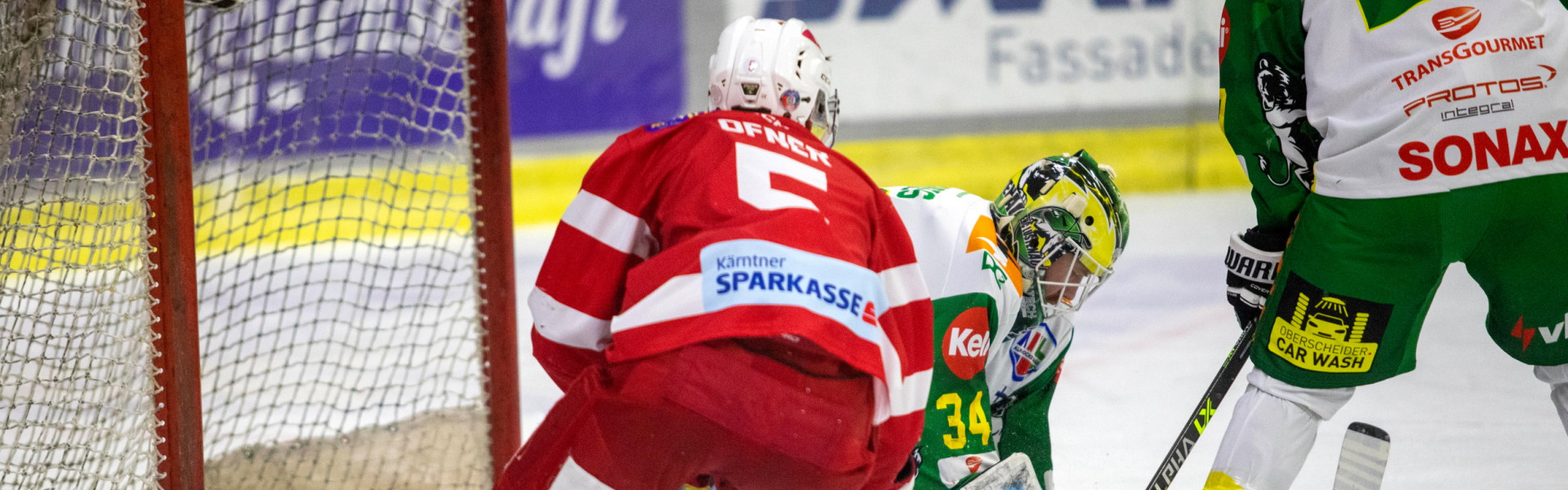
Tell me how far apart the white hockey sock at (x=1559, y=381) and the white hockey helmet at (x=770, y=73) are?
121cm

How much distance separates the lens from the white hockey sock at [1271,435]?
1.92 m

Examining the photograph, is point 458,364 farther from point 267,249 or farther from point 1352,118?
point 1352,118

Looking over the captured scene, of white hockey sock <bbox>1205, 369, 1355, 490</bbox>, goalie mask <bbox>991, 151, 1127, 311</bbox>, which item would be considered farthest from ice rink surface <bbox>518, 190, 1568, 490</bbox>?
goalie mask <bbox>991, 151, 1127, 311</bbox>

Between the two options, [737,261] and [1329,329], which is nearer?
[737,261]

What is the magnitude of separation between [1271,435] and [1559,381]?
464 millimetres

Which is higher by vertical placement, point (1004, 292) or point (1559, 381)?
point (1004, 292)

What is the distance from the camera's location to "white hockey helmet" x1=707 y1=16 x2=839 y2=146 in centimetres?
155

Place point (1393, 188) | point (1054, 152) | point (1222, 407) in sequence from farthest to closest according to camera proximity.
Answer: point (1054, 152) < point (1222, 407) < point (1393, 188)

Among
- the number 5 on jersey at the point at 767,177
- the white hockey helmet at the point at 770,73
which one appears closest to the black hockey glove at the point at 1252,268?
the white hockey helmet at the point at 770,73

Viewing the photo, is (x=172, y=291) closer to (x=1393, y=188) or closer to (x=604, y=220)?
(x=604, y=220)

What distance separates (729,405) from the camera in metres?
1.25

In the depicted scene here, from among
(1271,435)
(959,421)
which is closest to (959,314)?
(959,421)

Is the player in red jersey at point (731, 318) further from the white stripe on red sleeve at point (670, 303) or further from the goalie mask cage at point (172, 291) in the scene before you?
the goalie mask cage at point (172, 291)

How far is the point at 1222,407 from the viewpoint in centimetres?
296
